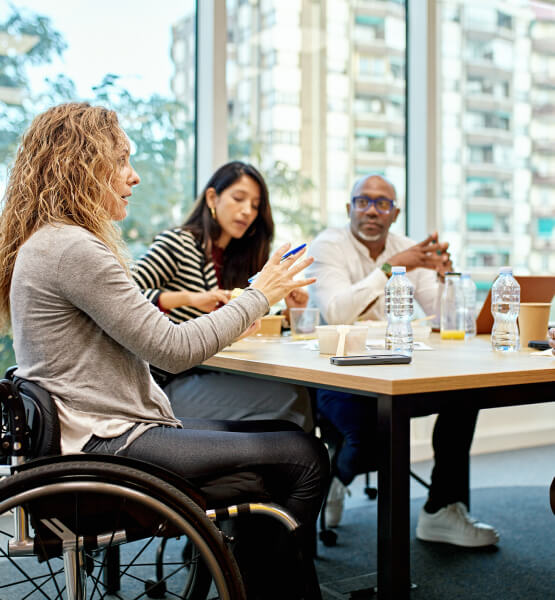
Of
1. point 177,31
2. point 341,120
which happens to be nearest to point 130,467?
point 177,31

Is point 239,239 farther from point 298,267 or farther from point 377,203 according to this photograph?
point 298,267

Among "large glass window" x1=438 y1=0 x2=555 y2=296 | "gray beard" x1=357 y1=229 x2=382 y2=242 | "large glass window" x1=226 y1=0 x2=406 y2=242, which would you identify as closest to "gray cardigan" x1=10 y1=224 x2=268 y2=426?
"gray beard" x1=357 y1=229 x2=382 y2=242

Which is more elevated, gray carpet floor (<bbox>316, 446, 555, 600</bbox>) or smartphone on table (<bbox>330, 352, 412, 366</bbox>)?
smartphone on table (<bbox>330, 352, 412, 366</bbox>)

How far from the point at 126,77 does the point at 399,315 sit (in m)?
1.89

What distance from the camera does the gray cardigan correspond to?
130cm

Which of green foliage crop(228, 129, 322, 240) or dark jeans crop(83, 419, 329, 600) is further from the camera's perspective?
green foliage crop(228, 129, 322, 240)

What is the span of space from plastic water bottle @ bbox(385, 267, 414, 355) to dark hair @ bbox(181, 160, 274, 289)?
0.64 m

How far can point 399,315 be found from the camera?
2.01 meters

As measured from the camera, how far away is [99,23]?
3.17 m

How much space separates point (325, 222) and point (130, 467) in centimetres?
279

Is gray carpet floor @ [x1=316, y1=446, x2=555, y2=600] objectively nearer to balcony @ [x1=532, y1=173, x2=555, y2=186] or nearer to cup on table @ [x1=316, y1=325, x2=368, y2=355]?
cup on table @ [x1=316, y1=325, x2=368, y2=355]

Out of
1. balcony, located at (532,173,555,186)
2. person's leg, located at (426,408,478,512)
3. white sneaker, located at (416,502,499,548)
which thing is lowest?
white sneaker, located at (416,502,499,548)

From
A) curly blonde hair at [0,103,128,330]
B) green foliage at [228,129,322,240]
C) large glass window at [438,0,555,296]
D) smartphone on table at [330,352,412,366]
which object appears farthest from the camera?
large glass window at [438,0,555,296]

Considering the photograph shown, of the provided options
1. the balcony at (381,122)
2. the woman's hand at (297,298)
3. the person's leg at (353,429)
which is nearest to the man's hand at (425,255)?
the woman's hand at (297,298)
